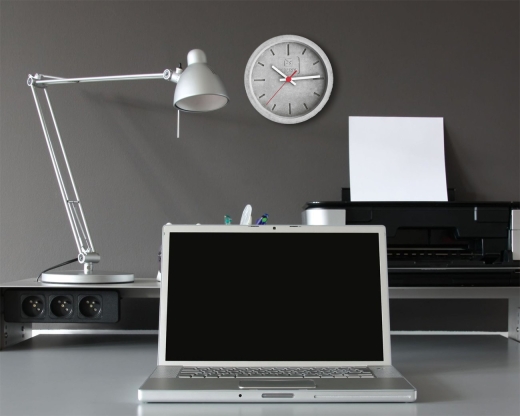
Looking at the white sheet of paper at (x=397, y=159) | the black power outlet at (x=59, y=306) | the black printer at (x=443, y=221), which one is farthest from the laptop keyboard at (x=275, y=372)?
the white sheet of paper at (x=397, y=159)

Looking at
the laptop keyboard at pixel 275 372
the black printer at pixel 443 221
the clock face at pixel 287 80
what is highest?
the clock face at pixel 287 80

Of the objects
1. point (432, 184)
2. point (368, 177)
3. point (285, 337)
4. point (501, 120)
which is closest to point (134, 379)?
point (285, 337)

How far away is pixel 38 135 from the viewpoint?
5.76 ft

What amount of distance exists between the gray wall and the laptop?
71 centimetres

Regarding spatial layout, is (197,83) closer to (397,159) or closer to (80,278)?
(80,278)

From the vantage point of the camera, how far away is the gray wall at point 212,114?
5.73 ft

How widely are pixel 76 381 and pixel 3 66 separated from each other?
3.90ft

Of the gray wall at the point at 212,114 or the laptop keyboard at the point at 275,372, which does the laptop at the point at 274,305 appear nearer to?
the laptop keyboard at the point at 275,372

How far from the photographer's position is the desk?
2.61ft

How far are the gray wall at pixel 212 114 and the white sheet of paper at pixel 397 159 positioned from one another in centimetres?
6

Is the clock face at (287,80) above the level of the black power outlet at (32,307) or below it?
above

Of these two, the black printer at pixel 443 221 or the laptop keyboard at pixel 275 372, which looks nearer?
the laptop keyboard at pixel 275 372

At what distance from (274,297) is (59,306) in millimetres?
589

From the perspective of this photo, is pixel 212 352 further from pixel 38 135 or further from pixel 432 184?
pixel 38 135
